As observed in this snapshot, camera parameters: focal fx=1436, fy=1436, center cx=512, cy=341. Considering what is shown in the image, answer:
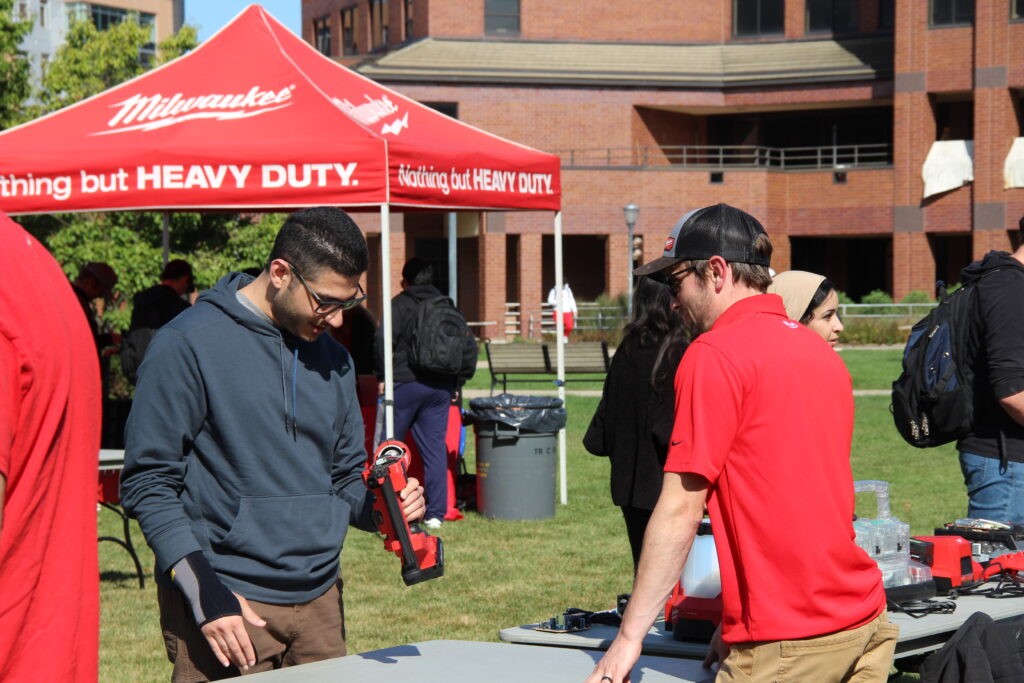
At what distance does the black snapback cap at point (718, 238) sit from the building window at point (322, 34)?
57080 mm

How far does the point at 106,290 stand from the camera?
12.7 meters

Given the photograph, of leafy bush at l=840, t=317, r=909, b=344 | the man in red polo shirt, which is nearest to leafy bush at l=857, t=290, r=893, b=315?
leafy bush at l=840, t=317, r=909, b=344

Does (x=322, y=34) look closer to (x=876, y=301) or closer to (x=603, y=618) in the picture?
(x=876, y=301)

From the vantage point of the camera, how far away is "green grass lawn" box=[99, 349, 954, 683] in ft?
26.2

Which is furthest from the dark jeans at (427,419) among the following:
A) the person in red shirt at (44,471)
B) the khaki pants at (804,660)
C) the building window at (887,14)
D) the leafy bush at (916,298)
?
the building window at (887,14)

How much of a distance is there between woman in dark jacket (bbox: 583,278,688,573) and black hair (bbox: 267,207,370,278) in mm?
2643

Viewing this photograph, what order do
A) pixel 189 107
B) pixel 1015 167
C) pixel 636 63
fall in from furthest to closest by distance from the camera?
pixel 636 63
pixel 1015 167
pixel 189 107

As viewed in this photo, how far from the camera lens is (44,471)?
7.17 ft

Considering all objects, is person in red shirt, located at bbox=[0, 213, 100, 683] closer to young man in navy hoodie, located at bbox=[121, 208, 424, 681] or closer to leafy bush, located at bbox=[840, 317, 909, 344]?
young man in navy hoodie, located at bbox=[121, 208, 424, 681]

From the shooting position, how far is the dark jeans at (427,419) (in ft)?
36.2

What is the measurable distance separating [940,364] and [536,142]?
4405 cm

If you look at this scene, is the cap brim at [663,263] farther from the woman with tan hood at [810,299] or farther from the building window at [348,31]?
the building window at [348,31]

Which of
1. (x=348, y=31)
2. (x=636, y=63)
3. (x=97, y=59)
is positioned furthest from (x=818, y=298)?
(x=348, y=31)

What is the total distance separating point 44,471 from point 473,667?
1.89 meters
